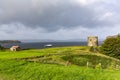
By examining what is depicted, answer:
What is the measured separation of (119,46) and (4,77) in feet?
144

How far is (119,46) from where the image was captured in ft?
242

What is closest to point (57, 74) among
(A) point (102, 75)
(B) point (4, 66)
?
(A) point (102, 75)

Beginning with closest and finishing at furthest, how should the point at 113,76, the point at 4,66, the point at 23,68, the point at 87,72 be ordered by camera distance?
the point at 113,76, the point at 87,72, the point at 23,68, the point at 4,66

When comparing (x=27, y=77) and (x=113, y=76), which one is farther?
(x=27, y=77)

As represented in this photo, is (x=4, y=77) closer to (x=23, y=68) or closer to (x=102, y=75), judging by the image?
(x=23, y=68)

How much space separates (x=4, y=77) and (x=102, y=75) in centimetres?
1338

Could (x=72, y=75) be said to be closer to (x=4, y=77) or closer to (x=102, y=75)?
(x=102, y=75)

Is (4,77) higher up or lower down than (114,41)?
lower down

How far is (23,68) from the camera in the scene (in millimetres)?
39594

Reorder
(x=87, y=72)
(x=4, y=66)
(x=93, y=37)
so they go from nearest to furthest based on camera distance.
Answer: (x=87, y=72) → (x=4, y=66) → (x=93, y=37)

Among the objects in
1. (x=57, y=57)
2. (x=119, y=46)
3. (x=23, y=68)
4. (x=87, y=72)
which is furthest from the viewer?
Result: (x=119, y=46)

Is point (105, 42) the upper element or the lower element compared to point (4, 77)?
upper

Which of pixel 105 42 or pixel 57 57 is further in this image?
pixel 105 42

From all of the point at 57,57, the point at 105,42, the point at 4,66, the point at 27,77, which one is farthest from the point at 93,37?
the point at 27,77
